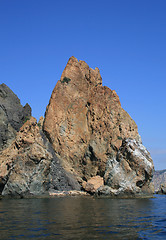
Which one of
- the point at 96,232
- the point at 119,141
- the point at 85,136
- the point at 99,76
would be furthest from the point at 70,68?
the point at 96,232

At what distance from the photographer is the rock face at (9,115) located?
75700 mm

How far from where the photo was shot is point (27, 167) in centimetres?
6091

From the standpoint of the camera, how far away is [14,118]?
264 ft

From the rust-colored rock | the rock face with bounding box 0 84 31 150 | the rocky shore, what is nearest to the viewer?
the rocky shore

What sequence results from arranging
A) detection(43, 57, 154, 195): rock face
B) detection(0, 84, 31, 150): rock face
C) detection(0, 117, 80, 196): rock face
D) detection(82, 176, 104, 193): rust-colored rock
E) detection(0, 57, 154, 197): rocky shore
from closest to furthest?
detection(0, 117, 80, 196): rock face, detection(0, 57, 154, 197): rocky shore, detection(82, 176, 104, 193): rust-colored rock, detection(0, 84, 31, 150): rock face, detection(43, 57, 154, 195): rock face

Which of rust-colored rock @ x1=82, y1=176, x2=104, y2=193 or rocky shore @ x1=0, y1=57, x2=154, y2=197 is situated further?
rust-colored rock @ x1=82, y1=176, x2=104, y2=193

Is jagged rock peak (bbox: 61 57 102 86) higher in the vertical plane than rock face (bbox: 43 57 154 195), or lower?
higher

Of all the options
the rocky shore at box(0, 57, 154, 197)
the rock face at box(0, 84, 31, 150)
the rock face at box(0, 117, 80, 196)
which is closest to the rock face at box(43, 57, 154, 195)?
the rocky shore at box(0, 57, 154, 197)

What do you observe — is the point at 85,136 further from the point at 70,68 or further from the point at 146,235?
the point at 146,235

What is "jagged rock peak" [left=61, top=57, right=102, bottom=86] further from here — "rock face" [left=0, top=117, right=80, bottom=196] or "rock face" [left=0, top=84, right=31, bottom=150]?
"rock face" [left=0, top=117, right=80, bottom=196]

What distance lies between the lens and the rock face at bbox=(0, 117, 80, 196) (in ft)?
194

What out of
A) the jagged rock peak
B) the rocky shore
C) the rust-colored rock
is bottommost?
the rust-colored rock

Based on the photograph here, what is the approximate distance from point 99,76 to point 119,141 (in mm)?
29355

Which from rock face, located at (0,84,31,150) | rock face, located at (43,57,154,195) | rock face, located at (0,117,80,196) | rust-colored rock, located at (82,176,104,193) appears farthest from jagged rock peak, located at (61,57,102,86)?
rust-colored rock, located at (82,176,104,193)
